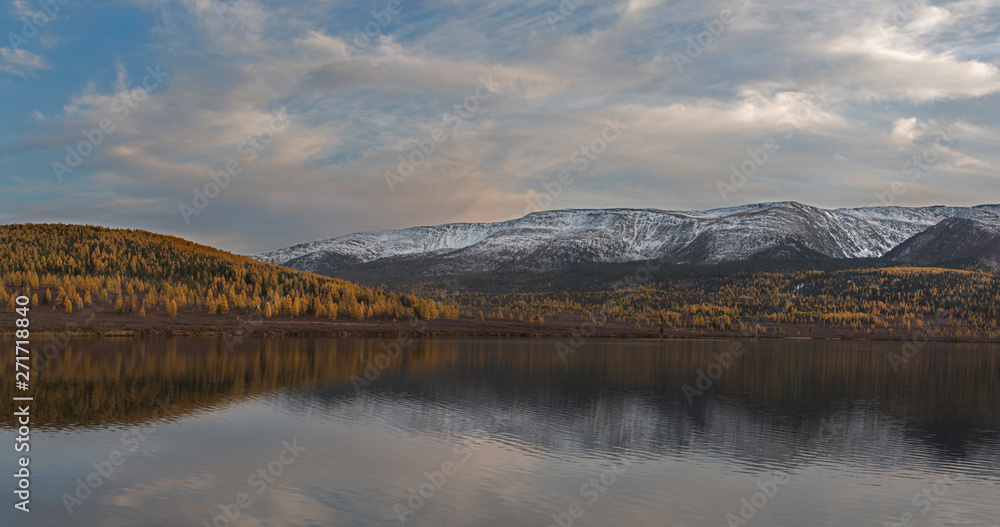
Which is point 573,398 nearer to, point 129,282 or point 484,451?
point 484,451

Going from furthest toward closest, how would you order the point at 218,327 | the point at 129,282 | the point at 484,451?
the point at 129,282 < the point at 218,327 < the point at 484,451

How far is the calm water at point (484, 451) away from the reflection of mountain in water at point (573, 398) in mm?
346

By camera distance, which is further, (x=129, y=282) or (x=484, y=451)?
(x=129, y=282)

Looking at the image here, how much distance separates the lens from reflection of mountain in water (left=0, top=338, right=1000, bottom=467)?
43.6m

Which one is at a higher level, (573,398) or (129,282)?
(129,282)

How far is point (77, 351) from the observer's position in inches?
3570

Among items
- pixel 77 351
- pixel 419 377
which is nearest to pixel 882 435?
pixel 419 377

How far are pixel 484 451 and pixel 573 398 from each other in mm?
24996

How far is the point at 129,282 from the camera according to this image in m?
165

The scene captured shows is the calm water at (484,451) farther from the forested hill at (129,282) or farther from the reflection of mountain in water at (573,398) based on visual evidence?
the forested hill at (129,282)

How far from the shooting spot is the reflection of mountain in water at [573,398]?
1718 inches

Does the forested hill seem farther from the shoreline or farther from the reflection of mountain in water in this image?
the reflection of mountain in water

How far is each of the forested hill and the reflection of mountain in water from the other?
53.5 metres

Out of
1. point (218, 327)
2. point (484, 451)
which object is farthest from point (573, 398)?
point (218, 327)
